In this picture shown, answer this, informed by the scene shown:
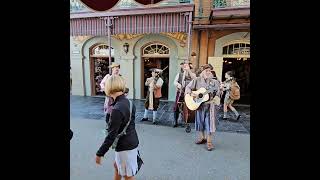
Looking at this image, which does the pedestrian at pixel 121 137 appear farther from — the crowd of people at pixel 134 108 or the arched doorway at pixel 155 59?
the arched doorway at pixel 155 59

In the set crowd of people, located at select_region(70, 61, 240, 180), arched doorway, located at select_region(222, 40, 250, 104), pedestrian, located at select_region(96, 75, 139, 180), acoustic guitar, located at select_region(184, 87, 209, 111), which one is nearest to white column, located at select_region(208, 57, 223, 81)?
arched doorway, located at select_region(222, 40, 250, 104)

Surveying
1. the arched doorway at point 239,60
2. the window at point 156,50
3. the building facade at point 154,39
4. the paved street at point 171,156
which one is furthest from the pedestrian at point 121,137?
the window at point 156,50

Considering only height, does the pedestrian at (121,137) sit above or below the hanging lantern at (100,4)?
below

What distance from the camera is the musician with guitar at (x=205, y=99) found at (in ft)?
15.6

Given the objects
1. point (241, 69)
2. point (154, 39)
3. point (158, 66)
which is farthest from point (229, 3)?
point (158, 66)

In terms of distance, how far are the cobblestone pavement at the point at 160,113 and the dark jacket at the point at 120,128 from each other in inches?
159

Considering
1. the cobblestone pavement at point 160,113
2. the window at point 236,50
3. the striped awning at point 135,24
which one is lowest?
the cobblestone pavement at point 160,113

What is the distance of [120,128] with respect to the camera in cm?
277

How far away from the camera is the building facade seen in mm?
9203
